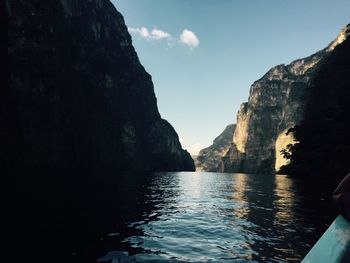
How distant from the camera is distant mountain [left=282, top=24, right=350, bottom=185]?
42.5 m

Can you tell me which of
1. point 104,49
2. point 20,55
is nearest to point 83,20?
point 104,49

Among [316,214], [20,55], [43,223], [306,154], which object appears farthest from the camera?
[20,55]

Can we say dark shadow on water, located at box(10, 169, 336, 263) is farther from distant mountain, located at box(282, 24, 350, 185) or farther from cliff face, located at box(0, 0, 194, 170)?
cliff face, located at box(0, 0, 194, 170)

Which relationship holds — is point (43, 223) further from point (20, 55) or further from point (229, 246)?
point (20, 55)

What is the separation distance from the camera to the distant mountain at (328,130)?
140 feet

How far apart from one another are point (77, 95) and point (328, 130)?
73108 millimetres

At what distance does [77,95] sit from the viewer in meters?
91.2

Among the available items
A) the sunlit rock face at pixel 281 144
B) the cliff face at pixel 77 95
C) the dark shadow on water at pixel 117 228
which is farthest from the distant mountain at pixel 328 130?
the sunlit rock face at pixel 281 144

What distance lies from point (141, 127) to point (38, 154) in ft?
238

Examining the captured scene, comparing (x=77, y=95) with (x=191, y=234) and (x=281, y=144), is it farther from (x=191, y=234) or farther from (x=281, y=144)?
(x=281, y=144)

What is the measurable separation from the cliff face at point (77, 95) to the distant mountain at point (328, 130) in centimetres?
5836

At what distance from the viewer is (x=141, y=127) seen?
13625 cm

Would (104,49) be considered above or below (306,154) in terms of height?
above

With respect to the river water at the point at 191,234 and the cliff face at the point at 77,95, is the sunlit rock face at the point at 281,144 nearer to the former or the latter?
the cliff face at the point at 77,95
